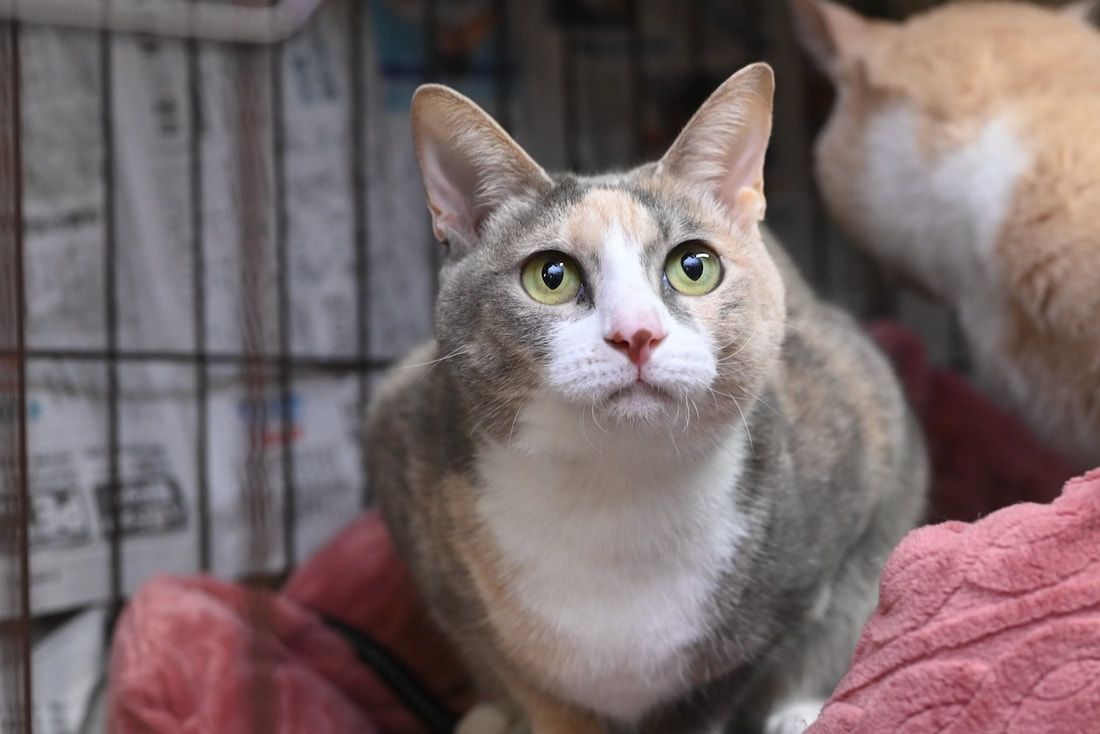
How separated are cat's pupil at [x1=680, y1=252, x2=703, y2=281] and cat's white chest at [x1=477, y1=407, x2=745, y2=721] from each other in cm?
15

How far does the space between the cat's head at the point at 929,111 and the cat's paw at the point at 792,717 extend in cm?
58

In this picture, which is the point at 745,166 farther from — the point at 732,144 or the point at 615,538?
the point at 615,538

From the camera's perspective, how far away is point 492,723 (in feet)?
4.00

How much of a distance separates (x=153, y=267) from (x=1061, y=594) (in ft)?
4.30

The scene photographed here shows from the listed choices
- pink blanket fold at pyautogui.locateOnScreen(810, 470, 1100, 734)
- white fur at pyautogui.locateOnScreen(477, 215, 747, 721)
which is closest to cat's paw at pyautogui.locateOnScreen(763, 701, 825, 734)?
white fur at pyautogui.locateOnScreen(477, 215, 747, 721)

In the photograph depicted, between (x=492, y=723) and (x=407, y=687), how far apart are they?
0.16 meters

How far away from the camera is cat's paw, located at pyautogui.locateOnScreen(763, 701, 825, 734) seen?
1.11 meters

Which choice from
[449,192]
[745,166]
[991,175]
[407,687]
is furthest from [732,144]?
[407,687]

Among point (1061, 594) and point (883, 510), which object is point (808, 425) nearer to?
point (883, 510)

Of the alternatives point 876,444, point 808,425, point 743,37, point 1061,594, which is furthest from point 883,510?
point 743,37

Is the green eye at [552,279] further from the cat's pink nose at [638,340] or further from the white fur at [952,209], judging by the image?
the white fur at [952,209]

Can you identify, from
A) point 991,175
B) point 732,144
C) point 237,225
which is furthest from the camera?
point 237,225

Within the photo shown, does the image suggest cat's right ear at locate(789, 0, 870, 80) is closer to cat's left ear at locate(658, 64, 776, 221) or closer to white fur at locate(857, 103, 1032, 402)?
white fur at locate(857, 103, 1032, 402)

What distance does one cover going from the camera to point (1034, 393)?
1323 millimetres
